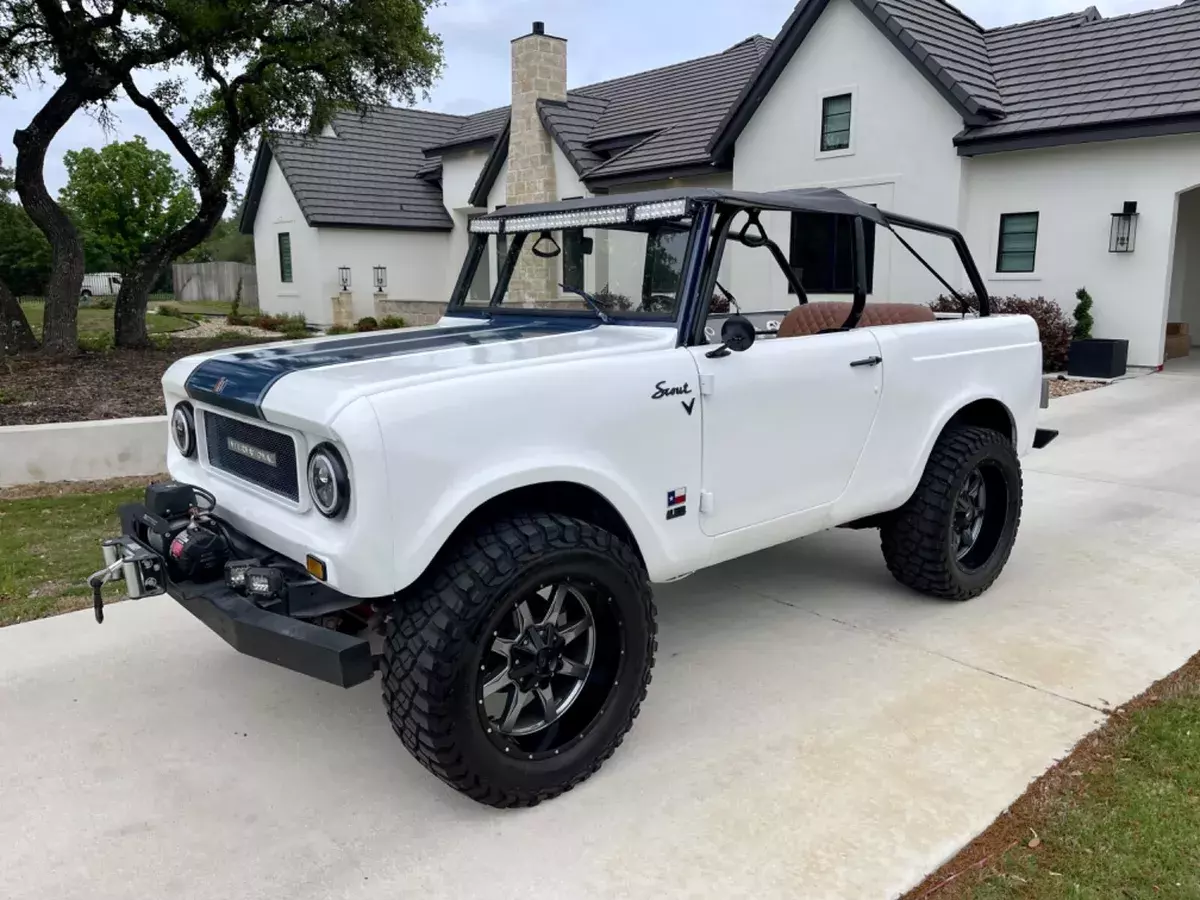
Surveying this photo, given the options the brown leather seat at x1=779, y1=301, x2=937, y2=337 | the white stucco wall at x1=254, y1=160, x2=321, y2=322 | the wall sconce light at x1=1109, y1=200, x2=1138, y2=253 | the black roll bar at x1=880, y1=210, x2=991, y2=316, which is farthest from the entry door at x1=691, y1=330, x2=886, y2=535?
the white stucco wall at x1=254, y1=160, x2=321, y2=322

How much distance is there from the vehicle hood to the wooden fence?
100ft

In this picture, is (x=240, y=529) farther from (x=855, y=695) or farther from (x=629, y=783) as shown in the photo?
(x=855, y=695)

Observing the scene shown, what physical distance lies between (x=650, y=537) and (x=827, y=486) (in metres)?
0.97

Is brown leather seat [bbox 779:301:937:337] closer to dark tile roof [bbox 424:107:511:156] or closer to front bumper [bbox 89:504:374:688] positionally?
front bumper [bbox 89:504:374:688]

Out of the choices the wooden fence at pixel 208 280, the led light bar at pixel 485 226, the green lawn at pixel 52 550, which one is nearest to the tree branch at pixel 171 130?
the green lawn at pixel 52 550

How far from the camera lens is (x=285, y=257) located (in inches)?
952

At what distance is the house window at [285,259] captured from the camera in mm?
23953

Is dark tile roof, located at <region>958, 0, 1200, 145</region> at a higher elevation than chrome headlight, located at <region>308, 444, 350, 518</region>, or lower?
higher

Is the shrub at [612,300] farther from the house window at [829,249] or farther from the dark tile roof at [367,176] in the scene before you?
the dark tile roof at [367,176]

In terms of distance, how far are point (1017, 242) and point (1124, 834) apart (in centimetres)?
1292

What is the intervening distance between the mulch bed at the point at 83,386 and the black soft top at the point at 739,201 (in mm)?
5512

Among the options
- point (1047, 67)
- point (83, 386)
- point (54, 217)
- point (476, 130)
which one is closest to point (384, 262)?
point (476, 130)

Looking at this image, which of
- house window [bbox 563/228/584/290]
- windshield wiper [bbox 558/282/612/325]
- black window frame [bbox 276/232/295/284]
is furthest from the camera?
black window frame [bbox 276/232/295/284]

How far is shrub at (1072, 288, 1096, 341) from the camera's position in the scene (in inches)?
506
